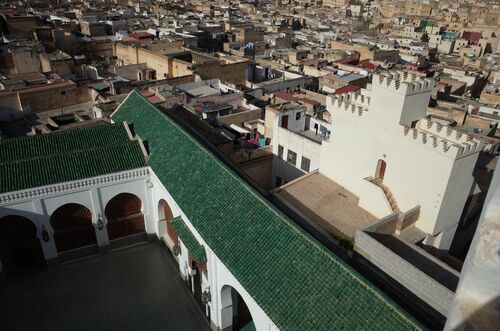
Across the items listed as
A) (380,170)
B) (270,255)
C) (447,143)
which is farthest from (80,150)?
(447,143)

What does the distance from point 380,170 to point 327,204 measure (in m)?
3.24

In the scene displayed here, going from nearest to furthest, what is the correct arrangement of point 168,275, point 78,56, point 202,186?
point 202,186 < point 168,275 < point 78,56

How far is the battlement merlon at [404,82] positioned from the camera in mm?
18016

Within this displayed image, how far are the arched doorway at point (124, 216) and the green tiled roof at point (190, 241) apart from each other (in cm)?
445

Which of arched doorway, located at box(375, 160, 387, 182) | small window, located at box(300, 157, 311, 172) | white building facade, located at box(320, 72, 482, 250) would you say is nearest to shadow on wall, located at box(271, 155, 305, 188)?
small window, located at box(300, 157, 311, 172)

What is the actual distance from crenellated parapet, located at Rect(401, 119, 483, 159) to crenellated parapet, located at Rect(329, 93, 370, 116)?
9.39 feet

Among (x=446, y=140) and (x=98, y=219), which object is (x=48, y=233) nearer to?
(x=98, y=219)

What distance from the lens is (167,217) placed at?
883 inches

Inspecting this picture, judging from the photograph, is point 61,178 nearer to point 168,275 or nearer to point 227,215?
point 168,275

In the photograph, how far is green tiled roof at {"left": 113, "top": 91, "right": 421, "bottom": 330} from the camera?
11.4 m

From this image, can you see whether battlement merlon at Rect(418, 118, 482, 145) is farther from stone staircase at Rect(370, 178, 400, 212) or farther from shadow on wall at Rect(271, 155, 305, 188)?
shadow on wall at Rect(271, 155, 305, 188)

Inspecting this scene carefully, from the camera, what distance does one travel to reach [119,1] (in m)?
113

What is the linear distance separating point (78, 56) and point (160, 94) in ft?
77.8

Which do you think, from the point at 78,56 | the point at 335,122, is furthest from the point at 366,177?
the point at 78,56
